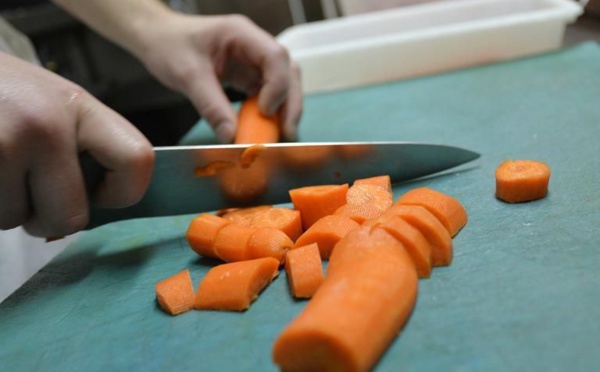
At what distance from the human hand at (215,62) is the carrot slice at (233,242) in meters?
0.74

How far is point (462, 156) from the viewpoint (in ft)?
5.44

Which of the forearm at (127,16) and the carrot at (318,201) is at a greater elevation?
the forearm at (127,16)

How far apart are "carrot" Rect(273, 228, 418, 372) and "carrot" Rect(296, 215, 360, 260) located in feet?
0.56

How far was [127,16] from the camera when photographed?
2250 millimetres

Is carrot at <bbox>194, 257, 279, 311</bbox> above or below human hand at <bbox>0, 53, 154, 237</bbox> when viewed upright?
below

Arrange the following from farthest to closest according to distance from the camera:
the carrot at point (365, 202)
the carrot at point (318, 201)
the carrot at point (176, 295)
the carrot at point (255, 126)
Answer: the carrot at point (255, 126) < the carrot at point (318, 201) < the carrot at point (365, 202) < the carrot at point (176, 295)

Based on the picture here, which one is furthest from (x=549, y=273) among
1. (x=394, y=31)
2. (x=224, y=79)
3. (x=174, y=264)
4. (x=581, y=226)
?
(x=394, y=31)

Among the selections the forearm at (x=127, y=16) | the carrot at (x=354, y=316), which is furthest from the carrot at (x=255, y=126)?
the carrot at (x=354, y=316)

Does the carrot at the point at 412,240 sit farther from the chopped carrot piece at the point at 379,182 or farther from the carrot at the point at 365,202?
the chopped carrot piece at the point at 379,182

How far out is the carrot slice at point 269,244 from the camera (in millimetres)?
1321

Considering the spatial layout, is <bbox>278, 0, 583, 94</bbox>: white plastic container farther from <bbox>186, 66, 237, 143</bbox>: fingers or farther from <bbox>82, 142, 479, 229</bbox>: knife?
<bbox>82, 142, 479, 229</bbox>: knife

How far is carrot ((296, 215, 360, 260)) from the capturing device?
4.22ft

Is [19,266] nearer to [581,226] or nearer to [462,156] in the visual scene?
[462,156]

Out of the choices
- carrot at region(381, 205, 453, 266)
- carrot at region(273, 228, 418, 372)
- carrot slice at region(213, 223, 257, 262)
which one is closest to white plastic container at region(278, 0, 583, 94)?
carrot slice at region(213, 223, 257, 262)
